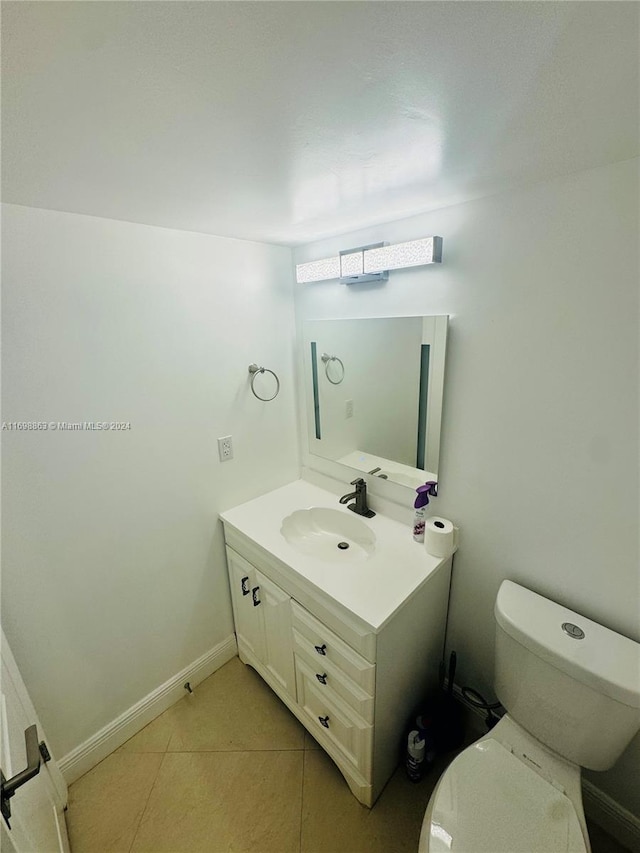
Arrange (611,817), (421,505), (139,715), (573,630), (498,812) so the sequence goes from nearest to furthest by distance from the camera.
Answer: (498,812)
(573,630)
(611,817)
(421,505)
(139,715)

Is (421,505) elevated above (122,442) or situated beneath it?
situated beneath

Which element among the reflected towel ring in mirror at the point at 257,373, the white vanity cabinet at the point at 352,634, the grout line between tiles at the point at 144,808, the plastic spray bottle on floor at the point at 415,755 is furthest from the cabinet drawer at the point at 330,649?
the reflected towel ring in mirror at the point at 257,373

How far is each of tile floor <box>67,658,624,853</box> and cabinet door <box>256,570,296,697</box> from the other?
234 mm

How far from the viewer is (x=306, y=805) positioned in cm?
130

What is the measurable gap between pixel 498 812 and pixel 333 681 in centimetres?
55

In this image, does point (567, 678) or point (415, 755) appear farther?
point (415, 755)

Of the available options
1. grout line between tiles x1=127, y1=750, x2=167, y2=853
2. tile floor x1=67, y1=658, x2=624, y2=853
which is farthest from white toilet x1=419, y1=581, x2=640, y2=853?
grout line between tiles x1=127, y1=750, x2=167, y2=853

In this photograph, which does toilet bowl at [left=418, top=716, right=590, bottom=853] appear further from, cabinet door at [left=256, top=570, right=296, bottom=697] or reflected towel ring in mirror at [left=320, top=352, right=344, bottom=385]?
reflected towel ring in mirror at [left=320, top=352, right=344, bottom=385]

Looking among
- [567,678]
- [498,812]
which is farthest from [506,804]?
[567,678]

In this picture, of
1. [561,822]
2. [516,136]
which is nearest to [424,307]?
[516,136]

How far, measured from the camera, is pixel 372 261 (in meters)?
1.33

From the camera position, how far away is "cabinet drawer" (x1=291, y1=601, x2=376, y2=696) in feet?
3.65

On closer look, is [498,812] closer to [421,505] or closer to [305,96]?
[421,505]

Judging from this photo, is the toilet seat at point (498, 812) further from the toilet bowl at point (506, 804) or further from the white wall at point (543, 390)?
the white wall at point (543, 390)
